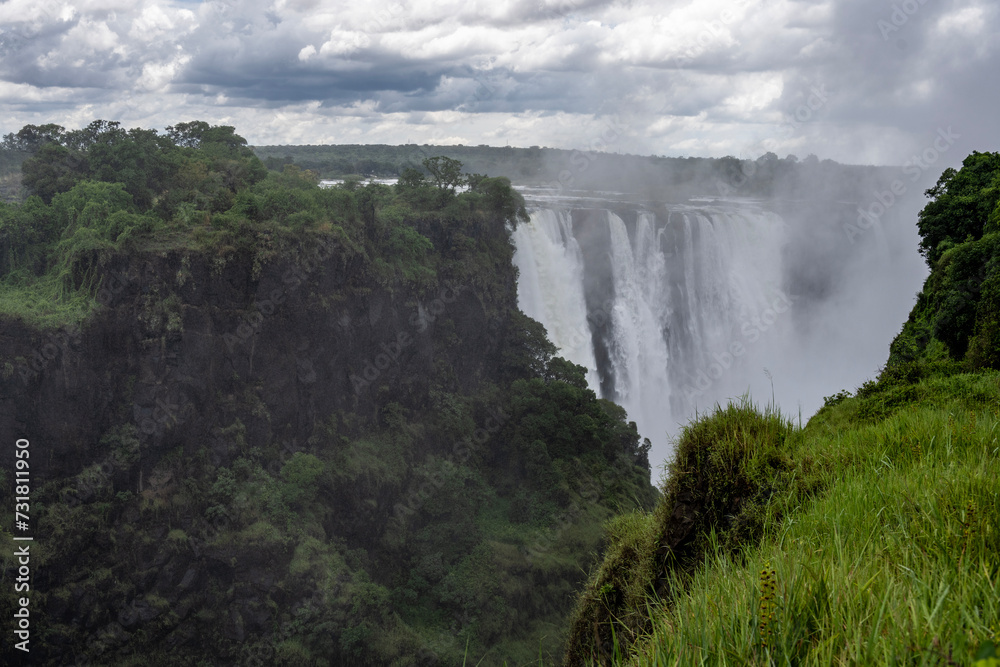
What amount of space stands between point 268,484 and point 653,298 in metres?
19.8

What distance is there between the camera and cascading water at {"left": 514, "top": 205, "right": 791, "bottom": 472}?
28.6 metres

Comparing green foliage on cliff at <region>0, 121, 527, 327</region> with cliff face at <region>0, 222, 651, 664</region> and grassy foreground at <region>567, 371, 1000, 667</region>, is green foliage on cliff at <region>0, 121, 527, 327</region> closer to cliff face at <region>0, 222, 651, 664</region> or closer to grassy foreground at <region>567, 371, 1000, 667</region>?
cliff face at <region>0, 222, 651, 664</region>

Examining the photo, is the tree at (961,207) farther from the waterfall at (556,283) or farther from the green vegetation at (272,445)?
the waterfall at (556,283)

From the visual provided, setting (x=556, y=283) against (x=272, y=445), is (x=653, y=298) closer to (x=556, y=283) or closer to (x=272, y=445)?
(x=556, y=283)

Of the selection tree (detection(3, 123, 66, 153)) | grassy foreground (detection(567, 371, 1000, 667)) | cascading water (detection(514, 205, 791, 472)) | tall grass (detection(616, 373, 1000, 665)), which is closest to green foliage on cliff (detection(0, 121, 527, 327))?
tree (detection(3, 123, 66, 153))

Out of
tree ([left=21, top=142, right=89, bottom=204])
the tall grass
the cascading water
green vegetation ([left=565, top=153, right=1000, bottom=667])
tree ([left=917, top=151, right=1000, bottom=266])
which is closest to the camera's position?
the tall grass

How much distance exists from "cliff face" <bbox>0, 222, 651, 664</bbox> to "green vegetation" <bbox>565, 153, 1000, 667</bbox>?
12585 millimetres

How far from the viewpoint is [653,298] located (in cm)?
3084

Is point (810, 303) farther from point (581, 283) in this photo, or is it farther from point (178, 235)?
point (178, 235)

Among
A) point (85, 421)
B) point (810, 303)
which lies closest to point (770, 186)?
point (810, 303)

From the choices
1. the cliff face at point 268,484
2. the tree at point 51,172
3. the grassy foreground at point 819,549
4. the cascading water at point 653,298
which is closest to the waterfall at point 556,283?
the cascading water at point 653,298

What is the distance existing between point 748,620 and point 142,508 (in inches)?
646

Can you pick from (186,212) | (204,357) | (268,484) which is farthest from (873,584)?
(186,212)

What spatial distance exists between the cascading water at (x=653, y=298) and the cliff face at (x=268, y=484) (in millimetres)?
7178
